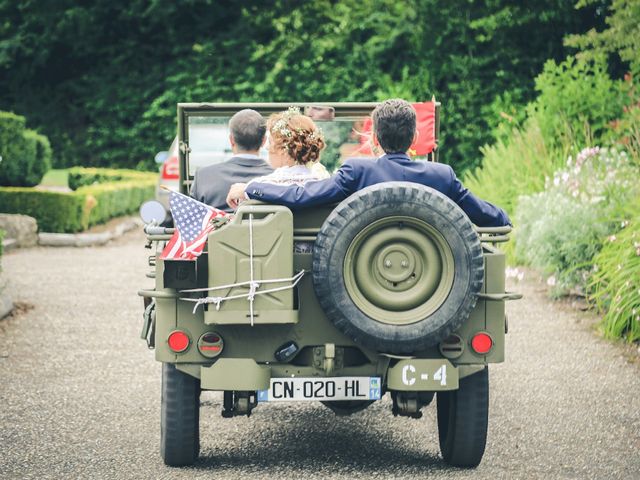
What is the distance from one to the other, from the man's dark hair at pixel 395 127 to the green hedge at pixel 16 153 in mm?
12966

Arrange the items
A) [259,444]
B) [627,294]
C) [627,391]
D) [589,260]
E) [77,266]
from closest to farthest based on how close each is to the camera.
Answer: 1. [259,444]
2. [627,391]
3. [627,294]
4. [589,260]
5. [77,266]

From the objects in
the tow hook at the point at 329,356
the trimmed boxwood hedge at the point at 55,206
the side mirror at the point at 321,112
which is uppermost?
the side mirror at the point at 321,112

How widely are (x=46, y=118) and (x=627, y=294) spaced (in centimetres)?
2236

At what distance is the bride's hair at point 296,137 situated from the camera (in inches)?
213

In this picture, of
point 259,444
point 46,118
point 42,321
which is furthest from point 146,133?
point 259,444

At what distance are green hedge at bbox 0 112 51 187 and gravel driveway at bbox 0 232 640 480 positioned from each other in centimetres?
818

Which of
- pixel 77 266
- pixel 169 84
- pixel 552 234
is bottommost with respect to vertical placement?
pixel 77 266

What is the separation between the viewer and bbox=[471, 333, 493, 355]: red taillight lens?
195 inches

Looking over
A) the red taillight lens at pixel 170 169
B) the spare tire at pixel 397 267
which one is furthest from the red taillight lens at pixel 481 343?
the red taillight lens at pixel 170 169

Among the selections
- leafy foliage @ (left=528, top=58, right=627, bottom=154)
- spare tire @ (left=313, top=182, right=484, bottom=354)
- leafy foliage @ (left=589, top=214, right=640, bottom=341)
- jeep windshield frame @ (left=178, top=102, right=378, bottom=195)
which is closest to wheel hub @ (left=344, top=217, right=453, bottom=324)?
spare tire @ (left=313, top=182, right=484, bottom=354)

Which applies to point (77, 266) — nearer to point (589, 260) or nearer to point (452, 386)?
point (589, 260)

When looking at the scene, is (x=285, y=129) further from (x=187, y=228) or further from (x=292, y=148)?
(x=187, y=228)

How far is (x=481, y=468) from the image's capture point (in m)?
5.31

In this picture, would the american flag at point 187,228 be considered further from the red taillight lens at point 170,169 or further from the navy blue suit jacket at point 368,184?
the red taillight lens at point 170,169
